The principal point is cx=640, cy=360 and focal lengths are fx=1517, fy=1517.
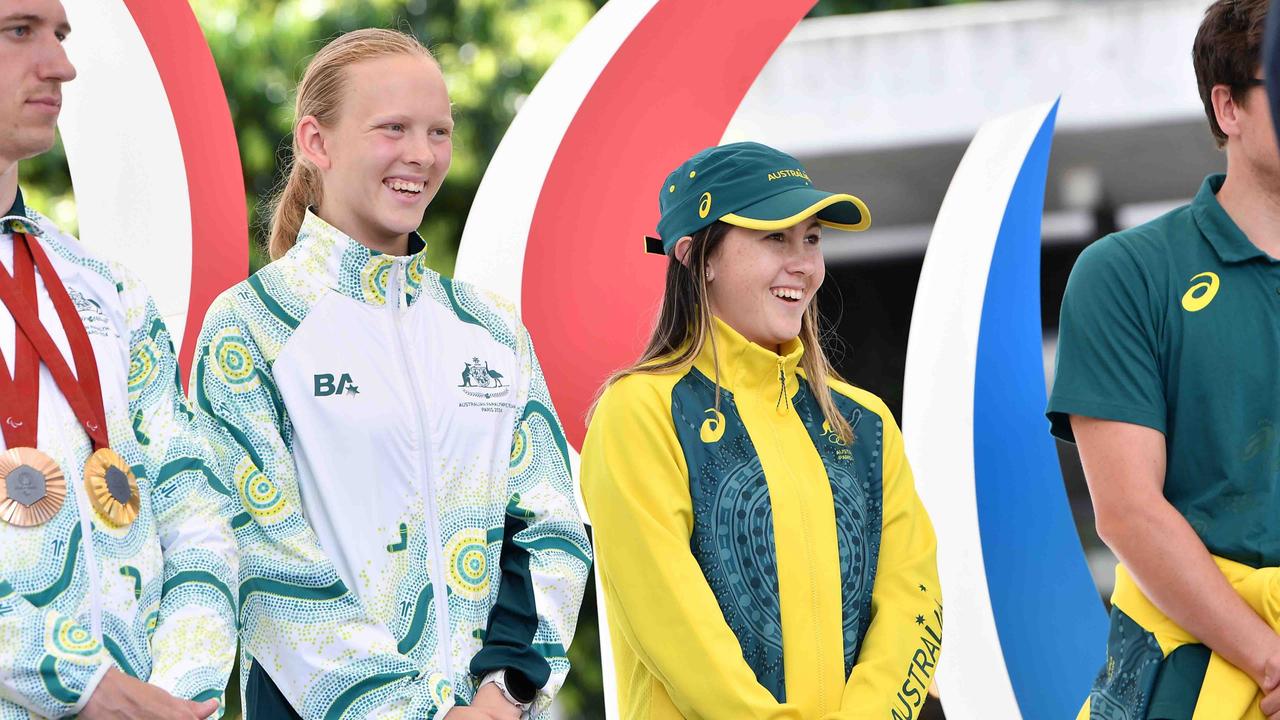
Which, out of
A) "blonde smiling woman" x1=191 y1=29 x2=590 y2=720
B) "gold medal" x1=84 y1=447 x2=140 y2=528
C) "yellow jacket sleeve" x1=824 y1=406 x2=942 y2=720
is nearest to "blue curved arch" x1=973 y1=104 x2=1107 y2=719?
"yellow jacket sleeve" x1=824 y1=406 x2=942 y2=720

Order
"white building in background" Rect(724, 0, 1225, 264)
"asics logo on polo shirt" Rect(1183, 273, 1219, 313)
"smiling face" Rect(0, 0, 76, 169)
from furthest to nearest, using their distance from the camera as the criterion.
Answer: "white building in background" Rect(724, 0, 1225, 264)
"asics logo on polo shirt" Rect(1183, 273, 1219, 313)
"smiling face" Rect(0, 0, 76, 169)

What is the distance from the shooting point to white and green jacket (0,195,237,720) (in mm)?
1897

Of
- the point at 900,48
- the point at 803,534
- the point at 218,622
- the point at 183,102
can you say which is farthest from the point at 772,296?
the point at 183,102

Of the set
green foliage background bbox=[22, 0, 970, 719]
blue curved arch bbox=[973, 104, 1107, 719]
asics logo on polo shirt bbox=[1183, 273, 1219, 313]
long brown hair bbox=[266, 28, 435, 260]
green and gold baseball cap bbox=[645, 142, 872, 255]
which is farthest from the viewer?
green foliage background bbox=[22, 0, 970, 719]

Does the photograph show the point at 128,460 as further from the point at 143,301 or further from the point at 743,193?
the point at 743,193

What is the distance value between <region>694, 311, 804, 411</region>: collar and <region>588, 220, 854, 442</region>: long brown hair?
0.02 metres

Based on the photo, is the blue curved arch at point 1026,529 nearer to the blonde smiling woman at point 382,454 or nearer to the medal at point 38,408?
the blonde smiling woman at point 382,454

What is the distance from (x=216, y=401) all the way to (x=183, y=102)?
146 cm

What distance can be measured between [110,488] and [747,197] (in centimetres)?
129

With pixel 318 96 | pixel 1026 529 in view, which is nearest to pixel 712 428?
pixel 318 96

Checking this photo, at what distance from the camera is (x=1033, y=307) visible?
3.85m

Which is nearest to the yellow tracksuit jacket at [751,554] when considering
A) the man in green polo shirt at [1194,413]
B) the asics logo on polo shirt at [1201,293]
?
the man in green polo shirt at [1194,413]

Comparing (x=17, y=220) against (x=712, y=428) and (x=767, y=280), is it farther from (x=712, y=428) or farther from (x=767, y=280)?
(x=767, y=280)

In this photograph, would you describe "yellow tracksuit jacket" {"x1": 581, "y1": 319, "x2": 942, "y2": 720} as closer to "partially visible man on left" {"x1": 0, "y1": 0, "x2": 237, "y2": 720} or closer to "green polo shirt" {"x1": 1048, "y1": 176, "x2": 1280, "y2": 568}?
"green polo shirt" {"x1": 1048, "y1": 176, "x2": 1280, "y2": 568}
